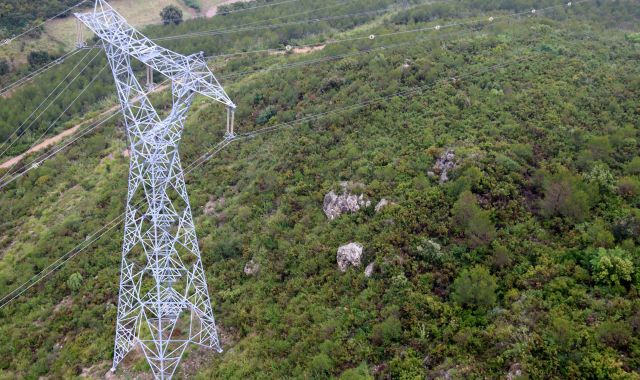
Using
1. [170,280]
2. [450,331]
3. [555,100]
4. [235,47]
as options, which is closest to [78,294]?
[170,280]

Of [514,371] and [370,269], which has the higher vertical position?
[370,269]


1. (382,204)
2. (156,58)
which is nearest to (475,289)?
(382,204)

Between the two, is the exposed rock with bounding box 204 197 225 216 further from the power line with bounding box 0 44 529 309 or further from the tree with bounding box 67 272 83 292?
the tree with bounding box 67 272 83 292

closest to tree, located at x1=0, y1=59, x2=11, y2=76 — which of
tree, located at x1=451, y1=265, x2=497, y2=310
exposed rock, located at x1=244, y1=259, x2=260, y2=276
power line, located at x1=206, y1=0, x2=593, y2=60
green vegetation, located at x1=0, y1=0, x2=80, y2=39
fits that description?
green vegetation, located at x1=0, y1=0, x2=80, y2=39

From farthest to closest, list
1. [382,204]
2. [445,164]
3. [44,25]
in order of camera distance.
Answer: [44,25] → [445,164] → [382,204]

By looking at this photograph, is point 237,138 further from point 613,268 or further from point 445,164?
point 613,268

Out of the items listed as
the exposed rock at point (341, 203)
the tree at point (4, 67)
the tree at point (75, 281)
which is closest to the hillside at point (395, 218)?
the tree at point (75, 281)

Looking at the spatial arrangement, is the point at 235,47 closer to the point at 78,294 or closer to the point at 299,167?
the point at 299,167
